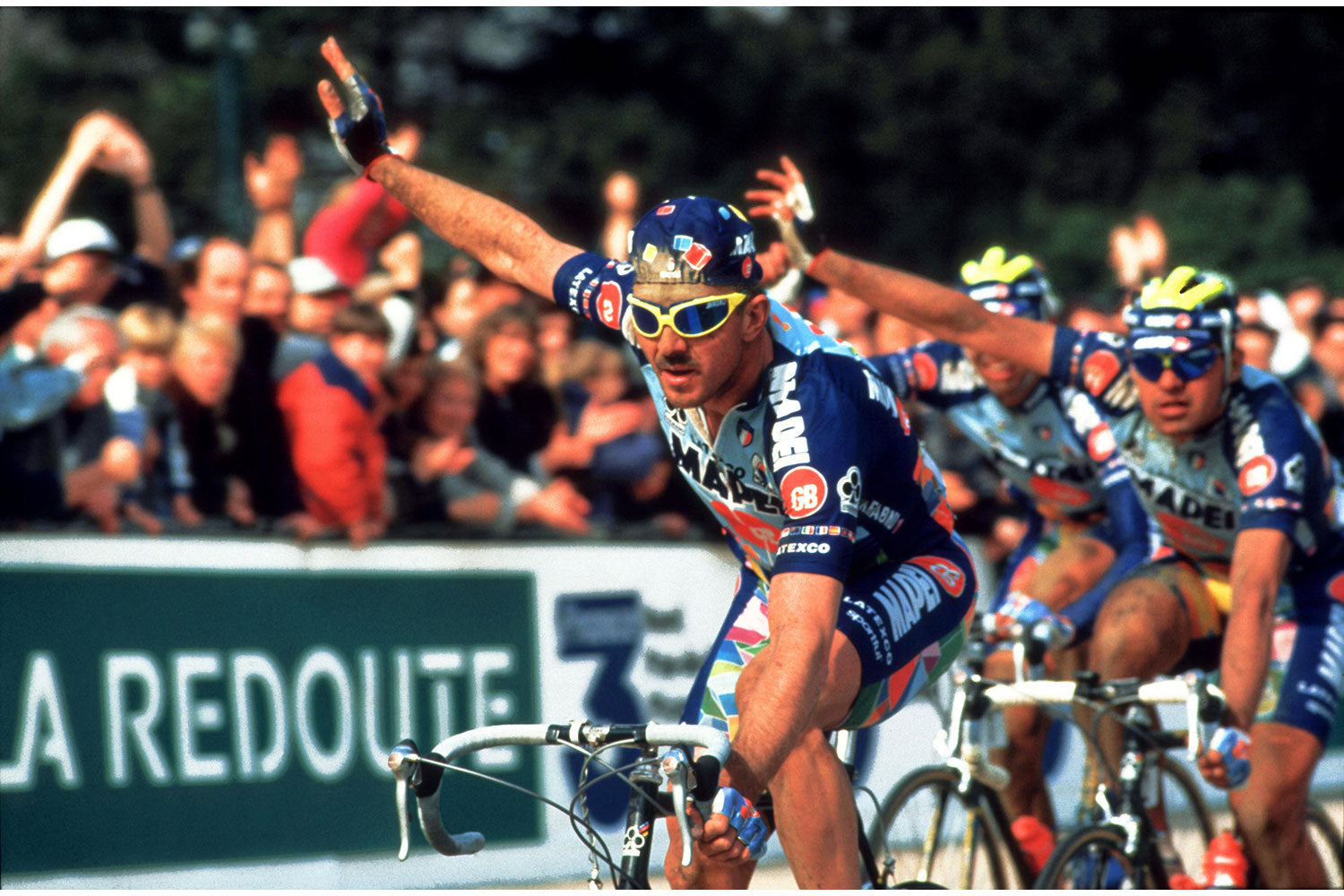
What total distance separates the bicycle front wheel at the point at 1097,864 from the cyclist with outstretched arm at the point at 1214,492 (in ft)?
1.66

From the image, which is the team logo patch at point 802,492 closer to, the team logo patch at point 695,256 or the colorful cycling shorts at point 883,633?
the colorful cycling shorts at point 883,633

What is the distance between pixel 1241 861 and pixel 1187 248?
21035mm

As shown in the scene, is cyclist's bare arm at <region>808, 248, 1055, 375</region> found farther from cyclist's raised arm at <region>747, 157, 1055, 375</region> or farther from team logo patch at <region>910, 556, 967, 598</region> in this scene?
team logo patch at <region>910, 556, 967, 598</region>

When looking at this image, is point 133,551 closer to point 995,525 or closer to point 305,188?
point 995,525

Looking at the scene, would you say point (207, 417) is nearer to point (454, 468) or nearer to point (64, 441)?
point (64, 441)

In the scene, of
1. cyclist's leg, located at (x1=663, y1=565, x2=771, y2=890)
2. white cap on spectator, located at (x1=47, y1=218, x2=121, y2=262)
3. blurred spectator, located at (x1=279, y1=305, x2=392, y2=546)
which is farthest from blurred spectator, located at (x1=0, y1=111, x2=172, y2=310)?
cyclist's leg, located at (x1=663, y1=565, x2=771, y2=890)

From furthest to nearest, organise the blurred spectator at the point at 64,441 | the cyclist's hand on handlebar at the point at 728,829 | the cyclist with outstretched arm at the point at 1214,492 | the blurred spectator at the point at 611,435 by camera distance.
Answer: the blurred spectator at the point at 611,435, the blurred spectator at the point at 64,441, the cyclist with outstretched arm at the point at 1214,492, the cyclist's hand on handlebar at the point at 728,829

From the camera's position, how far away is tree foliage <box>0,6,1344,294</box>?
26781 mm

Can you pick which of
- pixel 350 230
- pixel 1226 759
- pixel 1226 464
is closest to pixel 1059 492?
pixel 1226 464

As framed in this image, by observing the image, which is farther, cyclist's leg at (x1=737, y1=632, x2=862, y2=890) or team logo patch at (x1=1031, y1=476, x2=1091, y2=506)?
team logo patch at (x1=1031, y1=476, x2=1091, y2=506)

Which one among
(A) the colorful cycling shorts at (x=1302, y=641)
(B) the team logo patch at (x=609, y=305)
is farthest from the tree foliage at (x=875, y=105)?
(B) the team logo patch at (x=609, y=305)

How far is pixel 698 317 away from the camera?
14.4ft

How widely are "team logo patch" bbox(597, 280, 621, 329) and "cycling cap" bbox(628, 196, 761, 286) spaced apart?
614 mm

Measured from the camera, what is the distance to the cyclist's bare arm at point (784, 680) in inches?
162
